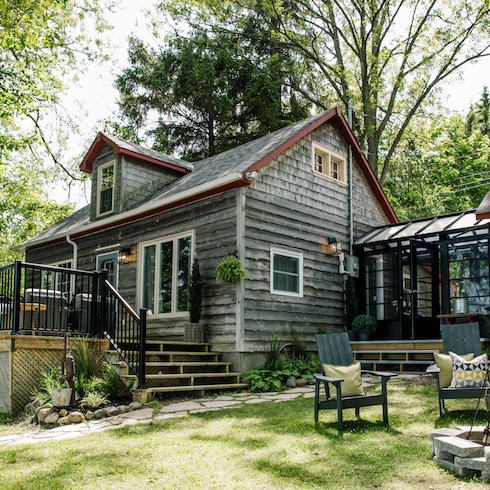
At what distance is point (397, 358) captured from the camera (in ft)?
29.5

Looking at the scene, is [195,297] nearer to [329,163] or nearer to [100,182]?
[329,163]

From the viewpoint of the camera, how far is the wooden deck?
8.45 m

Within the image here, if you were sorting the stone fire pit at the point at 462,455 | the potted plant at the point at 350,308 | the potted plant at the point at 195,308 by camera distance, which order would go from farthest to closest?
the potted plant at the point at 350,308, the potted plant at the point at 195,308, the stone fire pit at the point at 462,455

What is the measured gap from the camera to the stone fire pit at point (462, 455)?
3.02m

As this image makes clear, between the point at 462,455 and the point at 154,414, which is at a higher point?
the point at 462,455

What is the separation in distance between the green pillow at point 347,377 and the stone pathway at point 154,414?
1745 millimetres

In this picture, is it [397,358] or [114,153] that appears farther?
[114,153]

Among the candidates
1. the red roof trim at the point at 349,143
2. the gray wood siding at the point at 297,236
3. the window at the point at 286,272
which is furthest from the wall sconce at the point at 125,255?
the red roof trim at the point at 349,143

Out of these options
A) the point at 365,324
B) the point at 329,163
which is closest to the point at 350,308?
the point at 365,324

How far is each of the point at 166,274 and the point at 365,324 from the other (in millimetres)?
4027

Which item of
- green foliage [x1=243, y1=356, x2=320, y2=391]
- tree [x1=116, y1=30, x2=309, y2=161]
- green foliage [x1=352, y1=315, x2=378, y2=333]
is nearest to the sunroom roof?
green foliage [x1=352, y1=315, x2=378, y2=333]

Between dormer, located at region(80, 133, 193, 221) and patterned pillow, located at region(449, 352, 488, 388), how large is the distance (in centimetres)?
792

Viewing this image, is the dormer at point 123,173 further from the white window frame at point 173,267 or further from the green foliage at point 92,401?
the green foliage at point 92,401

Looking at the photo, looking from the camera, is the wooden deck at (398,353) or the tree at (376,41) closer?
the wooden deck at (398,353)
